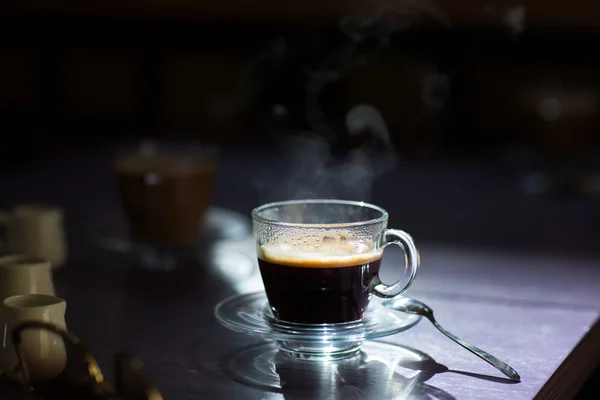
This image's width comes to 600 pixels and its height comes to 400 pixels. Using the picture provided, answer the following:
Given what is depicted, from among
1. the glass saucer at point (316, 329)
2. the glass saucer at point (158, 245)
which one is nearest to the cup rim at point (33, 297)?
the glass saucer at point (316, 329)

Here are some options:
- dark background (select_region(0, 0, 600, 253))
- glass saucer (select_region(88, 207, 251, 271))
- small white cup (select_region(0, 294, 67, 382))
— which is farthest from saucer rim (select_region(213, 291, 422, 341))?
dark background (select_region(0, 0, 600, 253))

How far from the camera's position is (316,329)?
Result: 913 millimetres

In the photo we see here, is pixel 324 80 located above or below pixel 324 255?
above

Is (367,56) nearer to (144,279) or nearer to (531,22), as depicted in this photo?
(531,22)

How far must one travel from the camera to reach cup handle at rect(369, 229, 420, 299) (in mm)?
921

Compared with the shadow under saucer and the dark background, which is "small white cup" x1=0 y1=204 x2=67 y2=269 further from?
the dark background

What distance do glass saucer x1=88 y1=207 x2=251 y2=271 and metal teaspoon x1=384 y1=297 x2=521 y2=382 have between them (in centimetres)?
43

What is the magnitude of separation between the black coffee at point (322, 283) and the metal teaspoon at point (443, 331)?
0.04 meters

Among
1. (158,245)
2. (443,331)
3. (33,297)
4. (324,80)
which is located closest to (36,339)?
(33,297)

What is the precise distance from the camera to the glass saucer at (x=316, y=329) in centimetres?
87

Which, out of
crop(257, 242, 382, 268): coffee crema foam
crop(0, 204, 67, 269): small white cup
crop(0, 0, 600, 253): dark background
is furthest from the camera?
crop(0, 0, 600, 253): dark background

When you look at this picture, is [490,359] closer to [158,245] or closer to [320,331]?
[320,331]

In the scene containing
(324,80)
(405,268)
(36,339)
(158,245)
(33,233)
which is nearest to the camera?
(36,339)

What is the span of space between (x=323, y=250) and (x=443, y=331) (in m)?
0.14
